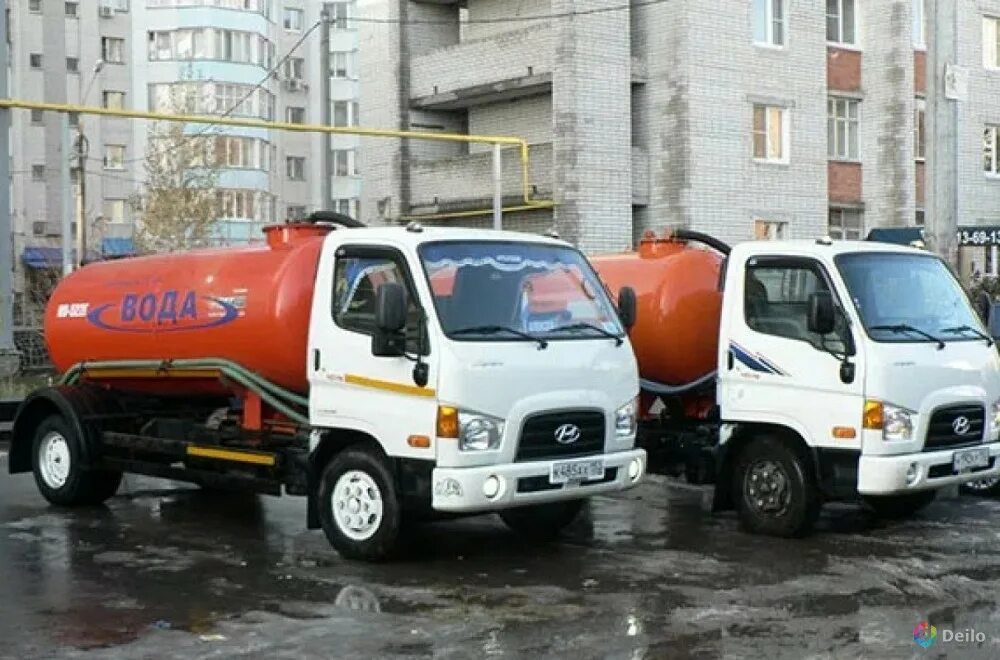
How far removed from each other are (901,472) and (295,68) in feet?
213

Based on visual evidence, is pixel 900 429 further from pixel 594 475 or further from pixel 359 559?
pixel 359 559

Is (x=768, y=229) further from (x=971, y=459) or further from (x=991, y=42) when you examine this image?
(x=971, y=459)

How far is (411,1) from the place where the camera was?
3422cm

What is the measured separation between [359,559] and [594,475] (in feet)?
5.48

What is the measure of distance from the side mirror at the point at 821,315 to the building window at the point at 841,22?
2531cm

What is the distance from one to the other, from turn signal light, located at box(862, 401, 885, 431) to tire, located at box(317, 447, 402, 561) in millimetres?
3295

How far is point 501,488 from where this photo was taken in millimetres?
9141

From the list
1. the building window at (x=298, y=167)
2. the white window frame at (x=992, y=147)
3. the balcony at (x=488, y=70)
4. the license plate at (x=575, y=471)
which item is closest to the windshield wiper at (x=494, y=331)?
the license plate at (x=575, y=471)

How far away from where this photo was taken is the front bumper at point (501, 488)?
29.7 ft

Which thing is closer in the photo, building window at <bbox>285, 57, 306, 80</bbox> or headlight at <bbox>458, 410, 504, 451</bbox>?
headlight at <bbox>458, 410, 504, 451</bbox>

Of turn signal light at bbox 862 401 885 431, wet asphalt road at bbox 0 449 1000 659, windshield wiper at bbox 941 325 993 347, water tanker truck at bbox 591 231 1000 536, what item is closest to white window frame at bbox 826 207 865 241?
wet asphalt road at bbox 0 449 1000 659

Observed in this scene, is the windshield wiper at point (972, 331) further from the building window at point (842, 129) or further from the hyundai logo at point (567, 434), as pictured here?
the building window at point (842, 129)

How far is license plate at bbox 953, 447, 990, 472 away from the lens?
10.4m

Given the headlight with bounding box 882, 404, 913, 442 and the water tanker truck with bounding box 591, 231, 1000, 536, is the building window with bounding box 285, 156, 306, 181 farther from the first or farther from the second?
the headlight with bounding box 882, 404, 913, 442
